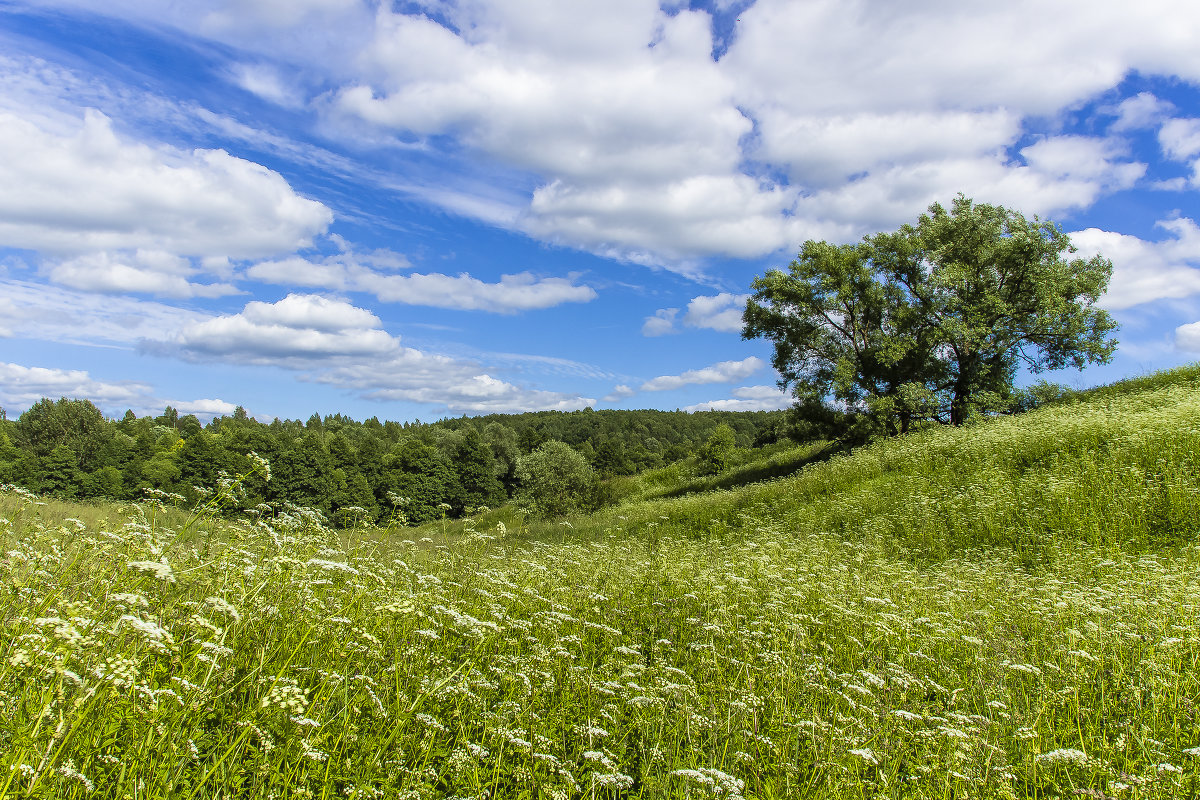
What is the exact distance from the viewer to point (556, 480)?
42781 mm

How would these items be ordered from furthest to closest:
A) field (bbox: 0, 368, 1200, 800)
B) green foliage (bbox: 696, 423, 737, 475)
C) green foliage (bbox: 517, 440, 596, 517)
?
green foliage (bbox: 696, 423, 737, 475)
green foliage (bbox: 517, 440, 596, 517)
field (bbox: 0, 368, 1200, 800)

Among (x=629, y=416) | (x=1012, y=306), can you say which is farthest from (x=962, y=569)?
(x=629, y=416)

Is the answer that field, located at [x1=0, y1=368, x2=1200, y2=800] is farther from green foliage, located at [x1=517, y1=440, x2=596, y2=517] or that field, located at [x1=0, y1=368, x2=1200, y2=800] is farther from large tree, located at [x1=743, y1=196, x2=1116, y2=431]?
green foliage, located at [x1=517, y1=440, x2=596, y2=517]

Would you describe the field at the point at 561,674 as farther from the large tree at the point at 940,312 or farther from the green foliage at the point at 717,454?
the green foliage at the point at 717,454

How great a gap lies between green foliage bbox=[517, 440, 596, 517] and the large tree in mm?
15403

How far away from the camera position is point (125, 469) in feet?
234

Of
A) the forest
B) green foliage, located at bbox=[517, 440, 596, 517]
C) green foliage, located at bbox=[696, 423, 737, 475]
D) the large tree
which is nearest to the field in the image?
the large tree

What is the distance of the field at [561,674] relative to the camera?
2441mm

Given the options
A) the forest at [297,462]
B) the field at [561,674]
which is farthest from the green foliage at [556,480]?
the field at [561,674]

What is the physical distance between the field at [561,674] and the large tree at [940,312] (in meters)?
19.5

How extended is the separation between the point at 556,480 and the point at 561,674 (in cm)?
3880

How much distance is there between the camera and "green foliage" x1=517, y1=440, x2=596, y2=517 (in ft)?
121

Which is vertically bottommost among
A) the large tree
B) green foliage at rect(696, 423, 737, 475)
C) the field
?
the field

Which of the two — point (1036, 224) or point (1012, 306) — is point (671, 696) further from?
point (1036, 224)
